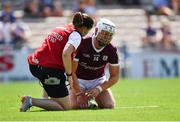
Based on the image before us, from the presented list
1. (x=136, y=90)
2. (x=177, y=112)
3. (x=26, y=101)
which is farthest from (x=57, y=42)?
(x=136, y=90)

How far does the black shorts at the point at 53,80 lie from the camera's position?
14.8 m

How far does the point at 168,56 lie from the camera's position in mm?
31812

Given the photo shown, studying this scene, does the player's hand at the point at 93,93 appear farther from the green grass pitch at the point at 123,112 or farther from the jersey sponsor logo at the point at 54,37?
the jersey sponsor logo at the point at 54,37

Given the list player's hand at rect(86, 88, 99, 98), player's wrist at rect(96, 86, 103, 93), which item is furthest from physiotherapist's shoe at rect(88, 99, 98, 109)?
player's wrist at rect(96, 86, 103, 93)

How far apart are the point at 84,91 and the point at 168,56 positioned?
16.4m

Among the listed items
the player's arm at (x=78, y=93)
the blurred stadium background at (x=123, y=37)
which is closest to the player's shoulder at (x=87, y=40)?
the player's arm at (x=78, y=93)

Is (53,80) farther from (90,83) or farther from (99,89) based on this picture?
(90,83)

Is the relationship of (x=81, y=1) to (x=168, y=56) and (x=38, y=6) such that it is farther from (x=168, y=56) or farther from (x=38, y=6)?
(x=168, y=56)

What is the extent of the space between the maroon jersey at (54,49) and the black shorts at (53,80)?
99 mm

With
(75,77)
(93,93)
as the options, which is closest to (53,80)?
(75,77)

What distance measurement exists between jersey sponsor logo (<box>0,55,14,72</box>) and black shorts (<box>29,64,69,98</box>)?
15.3m

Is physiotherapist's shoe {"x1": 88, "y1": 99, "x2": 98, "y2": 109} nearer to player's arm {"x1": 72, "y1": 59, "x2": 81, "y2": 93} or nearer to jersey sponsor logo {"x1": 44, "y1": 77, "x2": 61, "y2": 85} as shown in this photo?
player's arm {"x1": 72, "y1": 59, "x2": 81, "y2": 93}

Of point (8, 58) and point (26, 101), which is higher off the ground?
point (26, 101)

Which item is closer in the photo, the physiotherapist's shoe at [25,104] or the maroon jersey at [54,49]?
the physiotherapist's shoe at [25,104]
